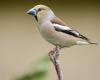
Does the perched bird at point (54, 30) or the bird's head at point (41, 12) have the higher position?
the bird's head at point (41, 12)

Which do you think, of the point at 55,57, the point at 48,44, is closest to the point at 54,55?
the point at 55,57

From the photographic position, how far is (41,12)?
117cm

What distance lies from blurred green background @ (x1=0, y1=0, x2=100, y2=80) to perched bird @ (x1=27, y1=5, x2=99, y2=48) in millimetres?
2269

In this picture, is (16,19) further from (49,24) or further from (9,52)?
(49,24)

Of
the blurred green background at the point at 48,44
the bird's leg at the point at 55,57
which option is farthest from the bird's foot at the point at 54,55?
the blurred green background at the point at 48,44

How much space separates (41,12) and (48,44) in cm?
233

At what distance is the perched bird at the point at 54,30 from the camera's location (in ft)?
3.80

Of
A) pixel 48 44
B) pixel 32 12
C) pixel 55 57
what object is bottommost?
pixel 55 57

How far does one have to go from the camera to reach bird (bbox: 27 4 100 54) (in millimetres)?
1157

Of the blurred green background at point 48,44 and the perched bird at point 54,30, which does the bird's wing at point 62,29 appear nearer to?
the perched bird at point 54,30

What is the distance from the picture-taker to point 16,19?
3654 millimetres

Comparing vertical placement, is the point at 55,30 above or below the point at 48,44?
below

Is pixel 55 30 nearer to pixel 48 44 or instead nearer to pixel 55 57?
pixel 55 57

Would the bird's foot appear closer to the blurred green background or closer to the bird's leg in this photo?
the bird's leg
